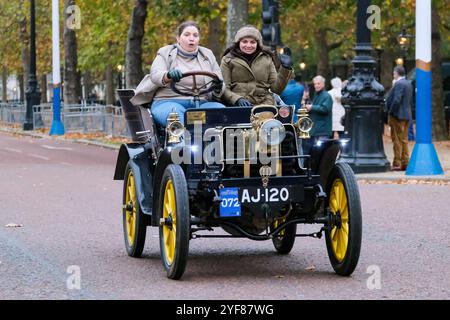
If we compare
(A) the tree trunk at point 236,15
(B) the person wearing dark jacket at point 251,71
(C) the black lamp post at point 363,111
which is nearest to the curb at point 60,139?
(A) the tree trunk at point 236,15

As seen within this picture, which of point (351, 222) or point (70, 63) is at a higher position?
point (70, 63)

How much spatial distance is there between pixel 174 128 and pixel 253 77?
115 cm

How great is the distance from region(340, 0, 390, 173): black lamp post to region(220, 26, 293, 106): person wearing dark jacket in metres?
10.8

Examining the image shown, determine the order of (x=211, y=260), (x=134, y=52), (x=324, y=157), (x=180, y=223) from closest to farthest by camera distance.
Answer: (x=180, y=223) < (x=324, y=157) < (x=211, y=260) < (x=134, y=52)

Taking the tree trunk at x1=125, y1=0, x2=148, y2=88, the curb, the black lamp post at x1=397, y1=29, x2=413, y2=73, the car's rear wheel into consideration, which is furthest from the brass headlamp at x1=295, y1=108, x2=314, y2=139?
the black lamp post at x1=397, y1=29, x2=413, y2=73

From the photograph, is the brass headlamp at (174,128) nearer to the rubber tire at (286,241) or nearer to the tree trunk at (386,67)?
the rubber tire at (286,241)

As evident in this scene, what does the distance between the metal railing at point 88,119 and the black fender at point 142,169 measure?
24.0m

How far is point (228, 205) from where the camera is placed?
8883mm

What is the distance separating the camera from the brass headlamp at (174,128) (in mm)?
9141

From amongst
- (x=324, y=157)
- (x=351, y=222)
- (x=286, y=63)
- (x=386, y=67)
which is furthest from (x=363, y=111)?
(x=386, y=67)

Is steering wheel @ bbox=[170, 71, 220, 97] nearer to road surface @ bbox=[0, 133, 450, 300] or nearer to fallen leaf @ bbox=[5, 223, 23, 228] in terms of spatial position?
road surface @ bbox=[0, 133, 450, 300]

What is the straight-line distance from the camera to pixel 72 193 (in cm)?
1742

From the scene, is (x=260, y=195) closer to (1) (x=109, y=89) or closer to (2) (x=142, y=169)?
(2) (x=142, y=169)

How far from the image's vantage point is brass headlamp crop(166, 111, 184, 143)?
914 cm
